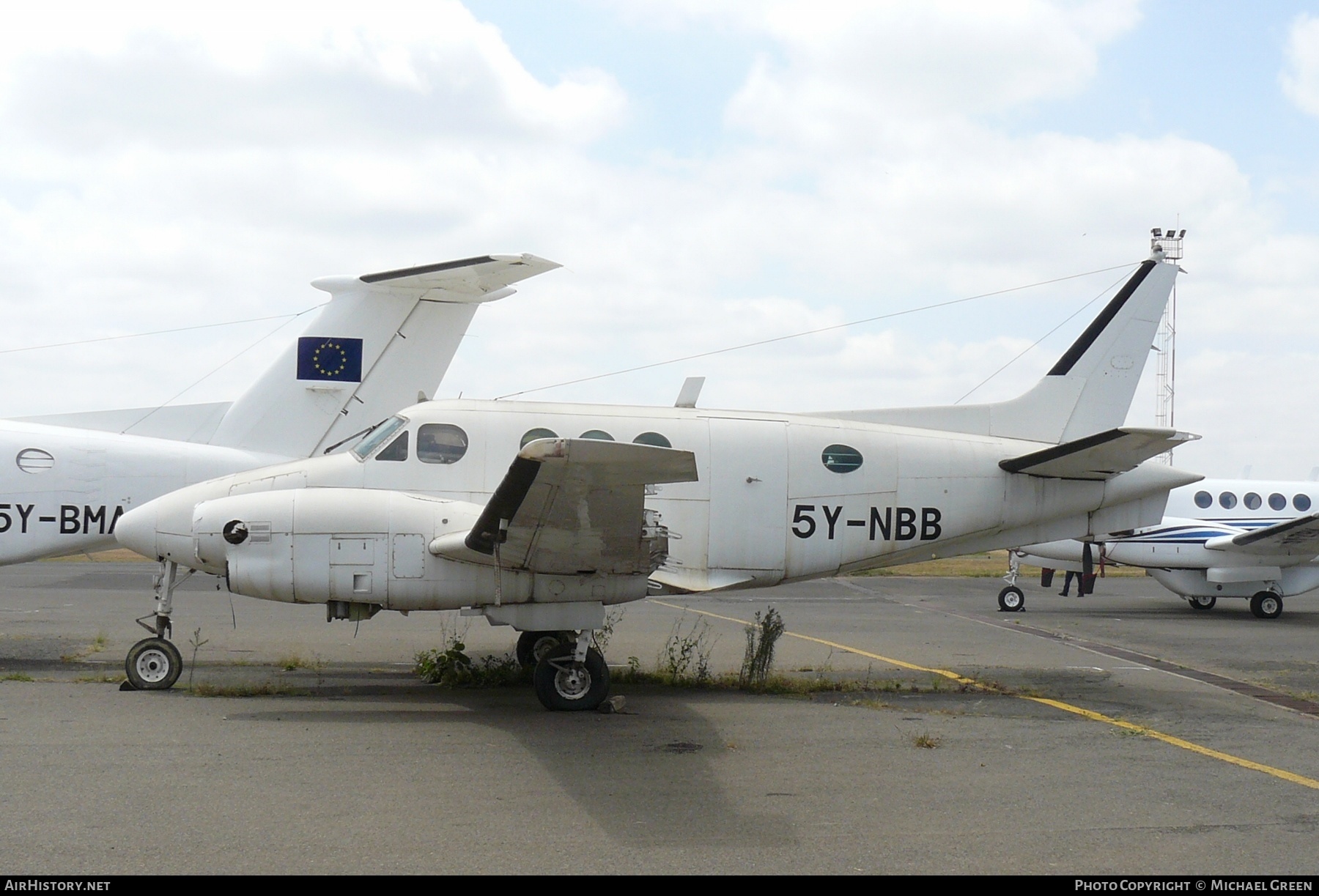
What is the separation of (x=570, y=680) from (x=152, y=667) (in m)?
4.00

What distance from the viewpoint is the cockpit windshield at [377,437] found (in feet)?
33.7

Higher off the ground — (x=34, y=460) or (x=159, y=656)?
(x=34, y=460)

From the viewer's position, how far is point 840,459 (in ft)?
36.0

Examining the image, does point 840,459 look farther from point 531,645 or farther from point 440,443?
point 440,443

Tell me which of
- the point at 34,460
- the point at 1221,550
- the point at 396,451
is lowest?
the point at 1221,550

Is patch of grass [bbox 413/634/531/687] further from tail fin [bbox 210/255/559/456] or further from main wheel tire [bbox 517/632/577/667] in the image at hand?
tail fin [bbox 210/255/559/456]

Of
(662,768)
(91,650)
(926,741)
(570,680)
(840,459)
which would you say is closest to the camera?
(662,768)

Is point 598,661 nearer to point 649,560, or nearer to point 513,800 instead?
point 649,560

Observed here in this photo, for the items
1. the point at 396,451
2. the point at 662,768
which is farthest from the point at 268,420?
the point at 662,768

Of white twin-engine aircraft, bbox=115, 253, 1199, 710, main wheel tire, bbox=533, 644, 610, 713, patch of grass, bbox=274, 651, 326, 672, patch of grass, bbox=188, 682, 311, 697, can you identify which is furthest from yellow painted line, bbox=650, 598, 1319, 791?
patch of grass, bbox=188, 682, 311, 697

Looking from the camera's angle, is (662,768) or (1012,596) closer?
(662,768)

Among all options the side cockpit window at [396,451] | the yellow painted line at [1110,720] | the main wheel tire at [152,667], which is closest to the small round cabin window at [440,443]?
the side cockpit window at [396,451]

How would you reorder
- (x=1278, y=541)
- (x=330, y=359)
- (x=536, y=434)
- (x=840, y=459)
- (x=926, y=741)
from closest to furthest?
(x=926, y=741) → (x=536, y=434) → (x=840, y=459) → (x=330, y=359) → (x=1278, y=541)

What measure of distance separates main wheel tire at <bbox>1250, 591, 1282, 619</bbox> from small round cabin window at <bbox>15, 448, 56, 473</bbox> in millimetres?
20689
